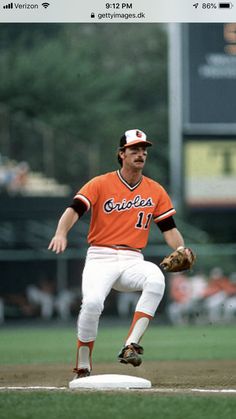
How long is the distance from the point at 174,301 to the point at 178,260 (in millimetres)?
14979

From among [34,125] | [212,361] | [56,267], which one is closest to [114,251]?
[212,361]

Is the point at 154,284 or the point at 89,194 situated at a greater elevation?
the point at 89,194

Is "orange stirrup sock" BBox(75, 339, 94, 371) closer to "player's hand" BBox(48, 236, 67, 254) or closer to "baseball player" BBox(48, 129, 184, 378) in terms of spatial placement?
"baseball player" BBox(48, 129, 184, 378)

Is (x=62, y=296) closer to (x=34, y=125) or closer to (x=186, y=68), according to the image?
(x=186, y=68)

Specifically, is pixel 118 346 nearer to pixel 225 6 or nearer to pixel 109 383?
pixel 225 6

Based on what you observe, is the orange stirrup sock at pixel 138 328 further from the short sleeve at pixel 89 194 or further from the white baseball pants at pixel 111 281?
the short sleeve at pixel 89 194

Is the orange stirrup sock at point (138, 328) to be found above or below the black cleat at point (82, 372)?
above

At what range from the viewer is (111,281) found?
24.7 ft

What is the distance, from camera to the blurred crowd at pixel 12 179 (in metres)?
25.3

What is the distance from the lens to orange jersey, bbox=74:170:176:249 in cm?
763

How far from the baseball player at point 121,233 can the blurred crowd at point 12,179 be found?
1717cm

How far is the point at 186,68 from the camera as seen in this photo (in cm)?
2216

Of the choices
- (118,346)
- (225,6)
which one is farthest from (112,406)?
(118,346)

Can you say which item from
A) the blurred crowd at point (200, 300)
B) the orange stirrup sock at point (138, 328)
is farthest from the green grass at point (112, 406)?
the blurred crowd at point (200, 300)
